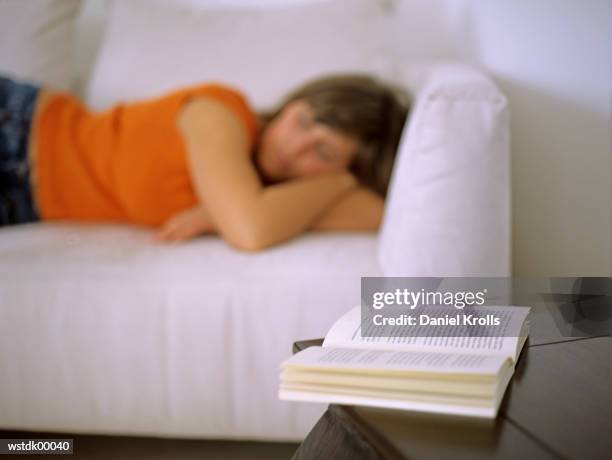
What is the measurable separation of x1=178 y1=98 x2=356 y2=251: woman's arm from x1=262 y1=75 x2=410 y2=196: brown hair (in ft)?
0.22

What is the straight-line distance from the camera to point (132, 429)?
3.59 ft

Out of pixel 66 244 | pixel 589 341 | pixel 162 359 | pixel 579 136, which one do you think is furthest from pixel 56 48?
pixel 589 341

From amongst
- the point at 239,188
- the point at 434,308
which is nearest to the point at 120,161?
the point at 239,188

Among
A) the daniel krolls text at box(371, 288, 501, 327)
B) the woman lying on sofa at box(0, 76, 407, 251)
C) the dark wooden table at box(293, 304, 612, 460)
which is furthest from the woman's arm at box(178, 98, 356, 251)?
the dark wooden table at box(293, 304, 612, 460)

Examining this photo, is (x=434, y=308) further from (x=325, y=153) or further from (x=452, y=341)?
(x=325, y=153)

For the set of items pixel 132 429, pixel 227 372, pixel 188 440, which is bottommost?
pixel 188 440

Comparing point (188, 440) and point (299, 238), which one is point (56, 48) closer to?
point (299, 238)

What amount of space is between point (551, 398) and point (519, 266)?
69cm

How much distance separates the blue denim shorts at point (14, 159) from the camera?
1512mm

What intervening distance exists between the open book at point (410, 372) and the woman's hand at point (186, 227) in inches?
30.1

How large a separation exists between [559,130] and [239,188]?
1.92 ft

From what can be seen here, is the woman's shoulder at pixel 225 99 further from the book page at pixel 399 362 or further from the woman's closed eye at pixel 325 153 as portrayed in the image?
the book page at pixel 399 362

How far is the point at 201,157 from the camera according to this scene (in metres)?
1.31

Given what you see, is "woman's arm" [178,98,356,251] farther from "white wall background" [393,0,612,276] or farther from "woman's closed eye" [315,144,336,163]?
"white wall background" [393,0,612,276]
